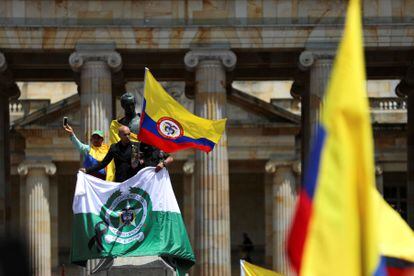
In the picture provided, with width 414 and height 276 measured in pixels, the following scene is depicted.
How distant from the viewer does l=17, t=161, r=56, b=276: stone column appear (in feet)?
190

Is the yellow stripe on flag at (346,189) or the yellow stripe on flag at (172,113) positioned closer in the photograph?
the yellow stripe on flag at (346,189)

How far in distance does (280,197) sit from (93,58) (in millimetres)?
19892

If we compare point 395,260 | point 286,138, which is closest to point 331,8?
point 286,138

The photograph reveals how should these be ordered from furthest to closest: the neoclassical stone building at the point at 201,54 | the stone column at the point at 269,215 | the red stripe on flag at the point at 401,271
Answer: the stone column at the point at 269,215
the neoclassical stone building at the point at 201,54
the red stripe on flag at the point at 401,271

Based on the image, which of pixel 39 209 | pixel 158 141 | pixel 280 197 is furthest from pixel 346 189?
pixel 280 197

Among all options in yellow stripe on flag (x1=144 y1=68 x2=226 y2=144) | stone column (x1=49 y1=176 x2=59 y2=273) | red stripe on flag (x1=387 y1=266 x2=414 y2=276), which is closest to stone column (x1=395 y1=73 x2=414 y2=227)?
stone column (x1=49 y1=176 x2=59 y2=273)

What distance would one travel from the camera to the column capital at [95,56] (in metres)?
47.0

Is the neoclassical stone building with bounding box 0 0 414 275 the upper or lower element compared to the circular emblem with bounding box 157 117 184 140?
upper

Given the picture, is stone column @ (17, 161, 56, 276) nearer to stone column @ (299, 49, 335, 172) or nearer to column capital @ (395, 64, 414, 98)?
stone column @ (299, 49, 335, 172)

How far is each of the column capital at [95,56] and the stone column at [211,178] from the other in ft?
7.93

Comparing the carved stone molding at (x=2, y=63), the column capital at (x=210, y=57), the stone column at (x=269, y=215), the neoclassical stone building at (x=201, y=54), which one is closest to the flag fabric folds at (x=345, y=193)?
the neoclassical stone building at (x=201, y=54)

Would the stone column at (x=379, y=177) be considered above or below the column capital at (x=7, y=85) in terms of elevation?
below

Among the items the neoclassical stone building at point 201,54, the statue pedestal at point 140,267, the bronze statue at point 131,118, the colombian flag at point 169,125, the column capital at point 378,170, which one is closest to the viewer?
the statue pedestal at point 140,267

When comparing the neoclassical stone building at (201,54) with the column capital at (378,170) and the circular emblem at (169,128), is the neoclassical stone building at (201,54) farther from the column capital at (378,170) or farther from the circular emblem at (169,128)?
the circular emblem at (169,128)
